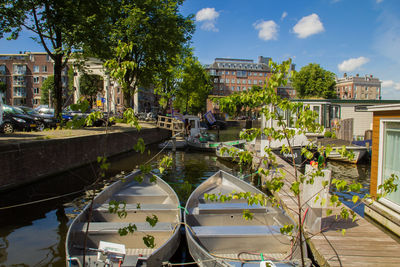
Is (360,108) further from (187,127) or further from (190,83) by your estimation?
(190,83)

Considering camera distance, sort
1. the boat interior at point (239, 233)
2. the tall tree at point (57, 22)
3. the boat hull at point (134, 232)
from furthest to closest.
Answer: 1. the tall tree at point (57, 22)
2. the boat interior at point (239, 233)
3. the boat hull at point (134, 232)

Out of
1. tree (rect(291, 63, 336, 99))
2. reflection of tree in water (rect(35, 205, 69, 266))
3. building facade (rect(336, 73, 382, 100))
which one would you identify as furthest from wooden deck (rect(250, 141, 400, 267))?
building facade (rect(336, 73, 382, 100))

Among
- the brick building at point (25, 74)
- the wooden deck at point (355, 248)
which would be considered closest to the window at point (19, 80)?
the brick building at point (25, 74)

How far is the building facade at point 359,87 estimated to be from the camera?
9316 cm

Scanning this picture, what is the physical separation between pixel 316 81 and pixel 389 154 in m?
56.9

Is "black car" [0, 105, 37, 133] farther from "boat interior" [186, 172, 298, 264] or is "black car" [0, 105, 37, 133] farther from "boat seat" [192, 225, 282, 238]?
"boat seat" [192, 225, 282, 238]

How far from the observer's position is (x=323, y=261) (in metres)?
5.02

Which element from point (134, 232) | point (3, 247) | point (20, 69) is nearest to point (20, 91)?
point (20, 69)

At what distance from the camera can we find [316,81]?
2314 inches

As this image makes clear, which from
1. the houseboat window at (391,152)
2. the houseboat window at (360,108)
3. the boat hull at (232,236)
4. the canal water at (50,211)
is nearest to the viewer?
the boat hull at (232,236)

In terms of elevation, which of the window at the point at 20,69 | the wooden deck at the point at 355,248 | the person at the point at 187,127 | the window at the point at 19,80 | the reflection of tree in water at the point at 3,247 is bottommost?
the reflection of tree in water at the point at 3,247

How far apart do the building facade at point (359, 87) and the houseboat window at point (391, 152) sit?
97.1 meters

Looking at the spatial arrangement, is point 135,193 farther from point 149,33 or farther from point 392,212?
point 149,33

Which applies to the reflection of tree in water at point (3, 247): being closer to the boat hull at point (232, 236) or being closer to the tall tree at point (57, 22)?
the boat hull at point (232, 236)
